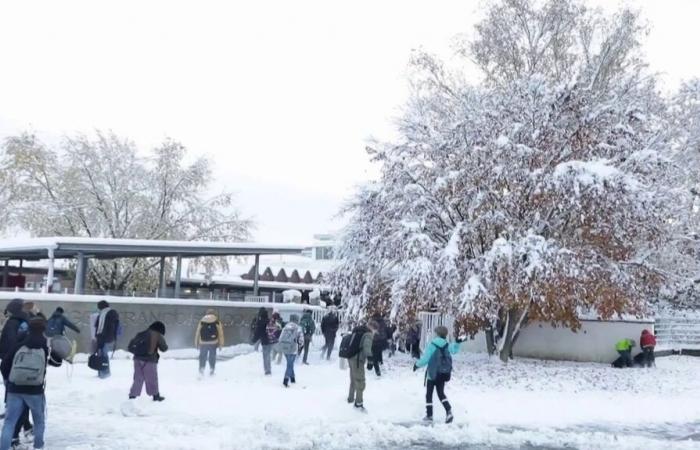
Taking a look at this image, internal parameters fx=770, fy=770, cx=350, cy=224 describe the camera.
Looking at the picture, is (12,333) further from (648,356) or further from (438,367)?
(648,356)

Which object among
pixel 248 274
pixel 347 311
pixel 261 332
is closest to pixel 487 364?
pixel 347 311

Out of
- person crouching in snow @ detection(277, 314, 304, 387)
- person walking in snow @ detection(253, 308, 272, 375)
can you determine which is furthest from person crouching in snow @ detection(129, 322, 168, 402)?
person walking in snow @ detection(253, 308, 272, 375)

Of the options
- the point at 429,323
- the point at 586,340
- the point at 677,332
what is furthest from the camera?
the point at 677,332

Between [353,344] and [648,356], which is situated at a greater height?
[353,344]

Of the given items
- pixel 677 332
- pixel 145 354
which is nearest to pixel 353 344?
pixel 145 354

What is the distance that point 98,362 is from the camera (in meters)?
16.2

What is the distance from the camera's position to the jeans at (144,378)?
13023 mm

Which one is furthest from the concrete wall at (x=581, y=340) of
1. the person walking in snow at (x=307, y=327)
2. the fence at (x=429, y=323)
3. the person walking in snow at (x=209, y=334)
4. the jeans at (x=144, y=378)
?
the jeans at (x=144, y=378)

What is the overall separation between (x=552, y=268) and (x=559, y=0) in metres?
12.9

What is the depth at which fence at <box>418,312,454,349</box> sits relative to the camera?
25.9 m

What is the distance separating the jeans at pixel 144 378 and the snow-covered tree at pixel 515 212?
9.15 metres

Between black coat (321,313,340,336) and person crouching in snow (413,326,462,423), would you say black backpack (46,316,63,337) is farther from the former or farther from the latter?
black coat (321,313,340,336)

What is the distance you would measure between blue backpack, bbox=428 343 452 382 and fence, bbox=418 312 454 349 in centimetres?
1266

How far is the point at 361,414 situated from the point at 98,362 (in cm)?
612
